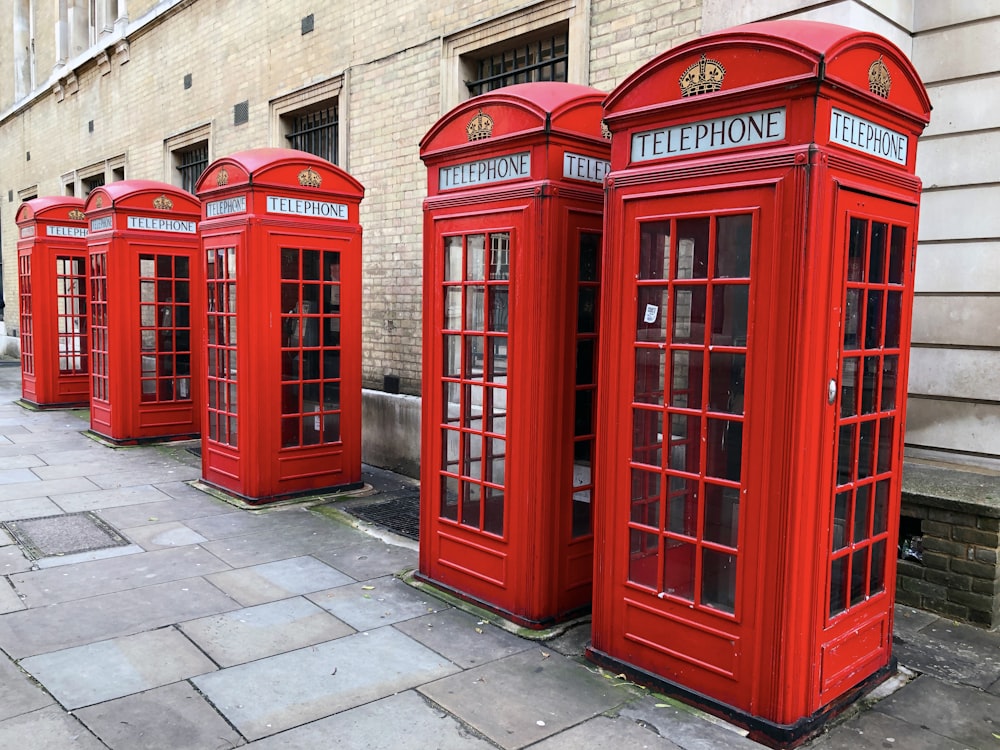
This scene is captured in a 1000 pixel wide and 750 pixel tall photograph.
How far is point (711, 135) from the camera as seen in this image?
3.37 metres

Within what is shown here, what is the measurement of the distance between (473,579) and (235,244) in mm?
3816

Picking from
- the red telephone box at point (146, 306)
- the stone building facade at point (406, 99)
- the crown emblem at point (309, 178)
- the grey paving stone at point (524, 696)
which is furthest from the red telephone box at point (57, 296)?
the grey paving stone at point (524, 696)

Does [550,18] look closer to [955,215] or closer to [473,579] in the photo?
[955,215]

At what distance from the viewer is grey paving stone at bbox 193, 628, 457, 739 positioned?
11.3ft

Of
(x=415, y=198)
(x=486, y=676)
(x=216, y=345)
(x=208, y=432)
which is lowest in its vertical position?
(x=486, y=676)

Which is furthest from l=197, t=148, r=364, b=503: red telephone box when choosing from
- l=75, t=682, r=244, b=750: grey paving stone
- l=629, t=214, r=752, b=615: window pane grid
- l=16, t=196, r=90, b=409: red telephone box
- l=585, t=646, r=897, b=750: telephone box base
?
l=16, t=196, r=90, b=409: red telephone box

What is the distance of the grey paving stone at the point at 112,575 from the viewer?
481 centimetres

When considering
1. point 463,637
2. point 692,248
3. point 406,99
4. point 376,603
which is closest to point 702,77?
point 692,248

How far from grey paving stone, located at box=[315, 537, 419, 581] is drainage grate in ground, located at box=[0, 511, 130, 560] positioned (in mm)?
1600

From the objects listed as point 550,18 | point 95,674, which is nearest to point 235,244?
point 550,18

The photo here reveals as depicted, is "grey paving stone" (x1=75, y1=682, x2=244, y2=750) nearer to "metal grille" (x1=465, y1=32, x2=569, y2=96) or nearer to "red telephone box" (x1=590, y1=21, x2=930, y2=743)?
"red telephone box" (x1=590, y1=21, x2=930, y2=743)

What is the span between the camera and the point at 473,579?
4715 mm

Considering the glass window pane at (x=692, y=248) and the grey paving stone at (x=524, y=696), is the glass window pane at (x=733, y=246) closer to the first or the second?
the glass window pane at (x=692, y=248)

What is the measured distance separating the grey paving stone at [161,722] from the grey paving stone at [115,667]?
0.33 feet
